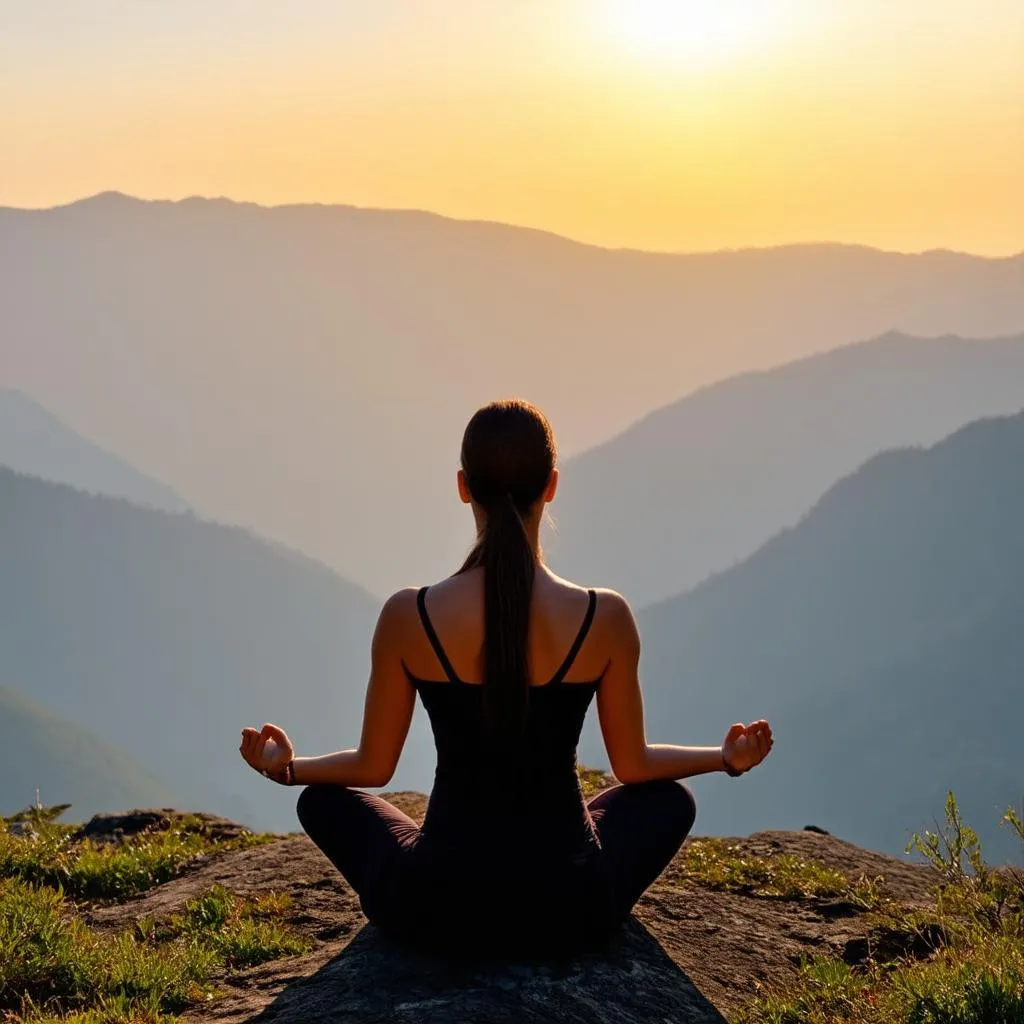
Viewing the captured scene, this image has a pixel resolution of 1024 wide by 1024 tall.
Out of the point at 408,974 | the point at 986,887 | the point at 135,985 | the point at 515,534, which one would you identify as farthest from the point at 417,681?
the point at 986,887

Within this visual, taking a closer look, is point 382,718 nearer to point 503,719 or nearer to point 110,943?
point 503,719

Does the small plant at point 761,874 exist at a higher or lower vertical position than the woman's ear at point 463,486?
lower

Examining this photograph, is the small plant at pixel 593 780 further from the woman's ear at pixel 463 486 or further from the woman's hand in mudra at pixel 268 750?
the woman's ear at pixel 463 486

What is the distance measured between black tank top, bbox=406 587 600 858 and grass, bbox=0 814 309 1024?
5.50 feet

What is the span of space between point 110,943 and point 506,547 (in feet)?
11.8

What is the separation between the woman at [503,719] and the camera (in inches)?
208

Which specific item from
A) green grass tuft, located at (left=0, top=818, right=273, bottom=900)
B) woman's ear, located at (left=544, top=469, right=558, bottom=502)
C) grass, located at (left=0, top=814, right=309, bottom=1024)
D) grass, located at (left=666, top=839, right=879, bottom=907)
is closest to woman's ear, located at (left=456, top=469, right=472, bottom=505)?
woman's ear, located at (left=544, top=469, right=558, bottom=502)

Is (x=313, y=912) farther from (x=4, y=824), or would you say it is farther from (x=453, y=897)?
(x=4, y=824)

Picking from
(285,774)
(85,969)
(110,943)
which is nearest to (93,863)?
(110,943)

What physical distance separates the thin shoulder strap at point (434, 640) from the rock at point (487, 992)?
130 cm

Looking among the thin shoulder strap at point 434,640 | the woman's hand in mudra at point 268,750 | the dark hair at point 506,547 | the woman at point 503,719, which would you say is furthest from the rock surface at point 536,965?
the thin shoulder strap at point 434,640

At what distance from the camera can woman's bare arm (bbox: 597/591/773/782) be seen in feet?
18.0

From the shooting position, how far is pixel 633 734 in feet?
19.2

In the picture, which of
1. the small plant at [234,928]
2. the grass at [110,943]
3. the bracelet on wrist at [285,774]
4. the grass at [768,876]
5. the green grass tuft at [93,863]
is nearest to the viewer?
the bracelet on wrist at [285,774]
